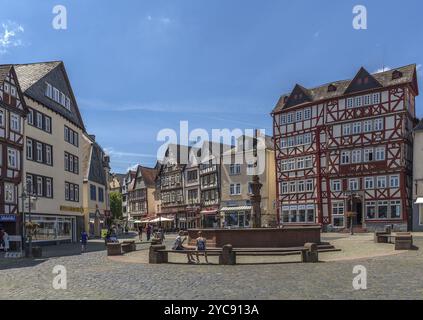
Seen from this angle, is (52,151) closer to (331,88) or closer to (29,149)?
(29,149)

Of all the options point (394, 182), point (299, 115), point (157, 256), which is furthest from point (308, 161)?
point (157, 256)

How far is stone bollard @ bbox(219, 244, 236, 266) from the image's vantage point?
20.3 meters

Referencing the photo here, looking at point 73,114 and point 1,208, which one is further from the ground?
point 73,114

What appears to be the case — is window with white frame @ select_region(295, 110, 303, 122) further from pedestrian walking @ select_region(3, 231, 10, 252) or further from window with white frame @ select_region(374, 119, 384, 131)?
pedestrian walking @ select_region(3, 231, 10, 252)

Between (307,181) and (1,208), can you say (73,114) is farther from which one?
(307,181)

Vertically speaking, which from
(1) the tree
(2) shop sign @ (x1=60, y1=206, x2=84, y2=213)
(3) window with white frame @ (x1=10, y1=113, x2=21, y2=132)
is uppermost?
(3) window with white frame @ (x1=10, y1=113, x2=21, y2=132)

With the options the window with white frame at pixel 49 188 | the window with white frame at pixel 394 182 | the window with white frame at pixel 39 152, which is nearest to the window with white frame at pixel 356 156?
the window with white frame at pixel 394 182

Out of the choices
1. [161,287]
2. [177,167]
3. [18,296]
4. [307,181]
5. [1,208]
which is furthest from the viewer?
[177,167]

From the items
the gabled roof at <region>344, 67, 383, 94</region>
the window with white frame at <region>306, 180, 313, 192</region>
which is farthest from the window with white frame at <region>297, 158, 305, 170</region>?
the gabled roof at <region>344, 67, 383, 94</region>

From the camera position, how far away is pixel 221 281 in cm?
1509

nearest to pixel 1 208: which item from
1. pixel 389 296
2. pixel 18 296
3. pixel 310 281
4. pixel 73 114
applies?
pixel 73 114

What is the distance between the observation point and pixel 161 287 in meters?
14.0

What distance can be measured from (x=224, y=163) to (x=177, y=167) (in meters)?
14.1

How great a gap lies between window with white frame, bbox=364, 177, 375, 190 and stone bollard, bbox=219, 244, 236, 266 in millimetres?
36182
